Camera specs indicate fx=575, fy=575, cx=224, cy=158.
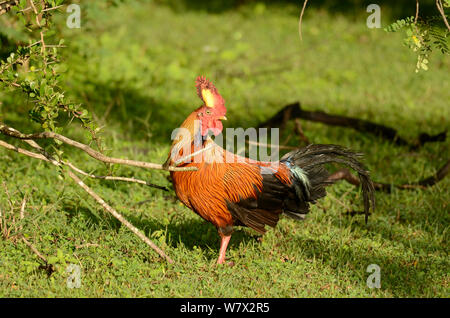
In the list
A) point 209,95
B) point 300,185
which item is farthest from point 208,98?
point 300,185

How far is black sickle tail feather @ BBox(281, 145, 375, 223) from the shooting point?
179 inches

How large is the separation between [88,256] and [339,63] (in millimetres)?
6662

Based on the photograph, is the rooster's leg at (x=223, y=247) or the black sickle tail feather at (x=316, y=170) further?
the black sickle tail feather at (x=316, y=170)

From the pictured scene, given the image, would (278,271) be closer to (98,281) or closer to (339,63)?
(98,281)

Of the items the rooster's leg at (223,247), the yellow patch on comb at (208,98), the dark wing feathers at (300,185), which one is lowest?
the rooster's leg at (223,247)

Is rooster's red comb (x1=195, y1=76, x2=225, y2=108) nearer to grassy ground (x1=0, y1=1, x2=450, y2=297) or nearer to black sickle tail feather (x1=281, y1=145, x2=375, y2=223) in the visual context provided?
black sickle tail feather (x1=281, y1=145, x2=375, y2=223)

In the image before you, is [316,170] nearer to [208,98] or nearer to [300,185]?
[300,185]

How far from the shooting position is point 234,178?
165 inches

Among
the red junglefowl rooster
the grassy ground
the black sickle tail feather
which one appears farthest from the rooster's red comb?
the grassy ground

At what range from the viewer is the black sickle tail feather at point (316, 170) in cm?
456

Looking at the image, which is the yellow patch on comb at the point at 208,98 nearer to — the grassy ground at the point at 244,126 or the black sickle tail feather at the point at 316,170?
the black sickle tail feather at the point at 316,170

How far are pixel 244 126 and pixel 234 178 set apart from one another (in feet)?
10.1

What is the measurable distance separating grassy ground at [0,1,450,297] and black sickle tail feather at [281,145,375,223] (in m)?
0.42

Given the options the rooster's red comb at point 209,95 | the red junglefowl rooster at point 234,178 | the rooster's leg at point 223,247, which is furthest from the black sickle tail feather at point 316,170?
the rooster's red comb at point 209,95
